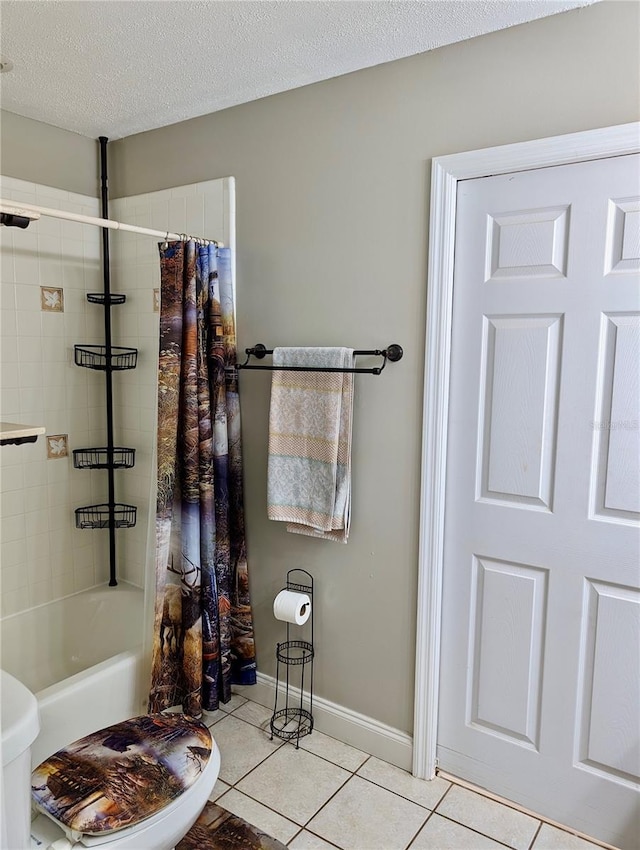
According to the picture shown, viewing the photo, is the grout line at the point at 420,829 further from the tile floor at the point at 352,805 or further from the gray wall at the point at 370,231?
the gray wall at the point at 370,231

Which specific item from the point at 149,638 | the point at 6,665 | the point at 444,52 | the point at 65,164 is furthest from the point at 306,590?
the point at 65,164

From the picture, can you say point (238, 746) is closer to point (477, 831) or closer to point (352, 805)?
point (352, 805)

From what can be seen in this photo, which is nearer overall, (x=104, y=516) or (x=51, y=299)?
(x=51, y=299)

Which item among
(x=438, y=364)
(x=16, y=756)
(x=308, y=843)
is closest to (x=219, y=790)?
(x=308, y=843)

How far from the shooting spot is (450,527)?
2.05 meters

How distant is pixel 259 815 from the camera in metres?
1.98

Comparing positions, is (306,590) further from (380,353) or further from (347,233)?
(347,233)

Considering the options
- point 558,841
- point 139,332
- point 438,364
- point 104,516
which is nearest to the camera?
point 558,841

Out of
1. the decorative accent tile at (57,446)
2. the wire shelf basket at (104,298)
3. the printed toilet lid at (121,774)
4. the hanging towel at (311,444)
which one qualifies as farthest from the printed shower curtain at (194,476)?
the decorative accent tile at (57,446)

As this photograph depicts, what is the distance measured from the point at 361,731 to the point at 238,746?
449mm

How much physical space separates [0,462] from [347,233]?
1.61 meters

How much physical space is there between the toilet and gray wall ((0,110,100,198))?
6.69 feet

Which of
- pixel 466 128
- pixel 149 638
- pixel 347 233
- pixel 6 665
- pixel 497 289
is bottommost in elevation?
pixel 6 665

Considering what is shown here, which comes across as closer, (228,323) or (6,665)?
(228,323)
